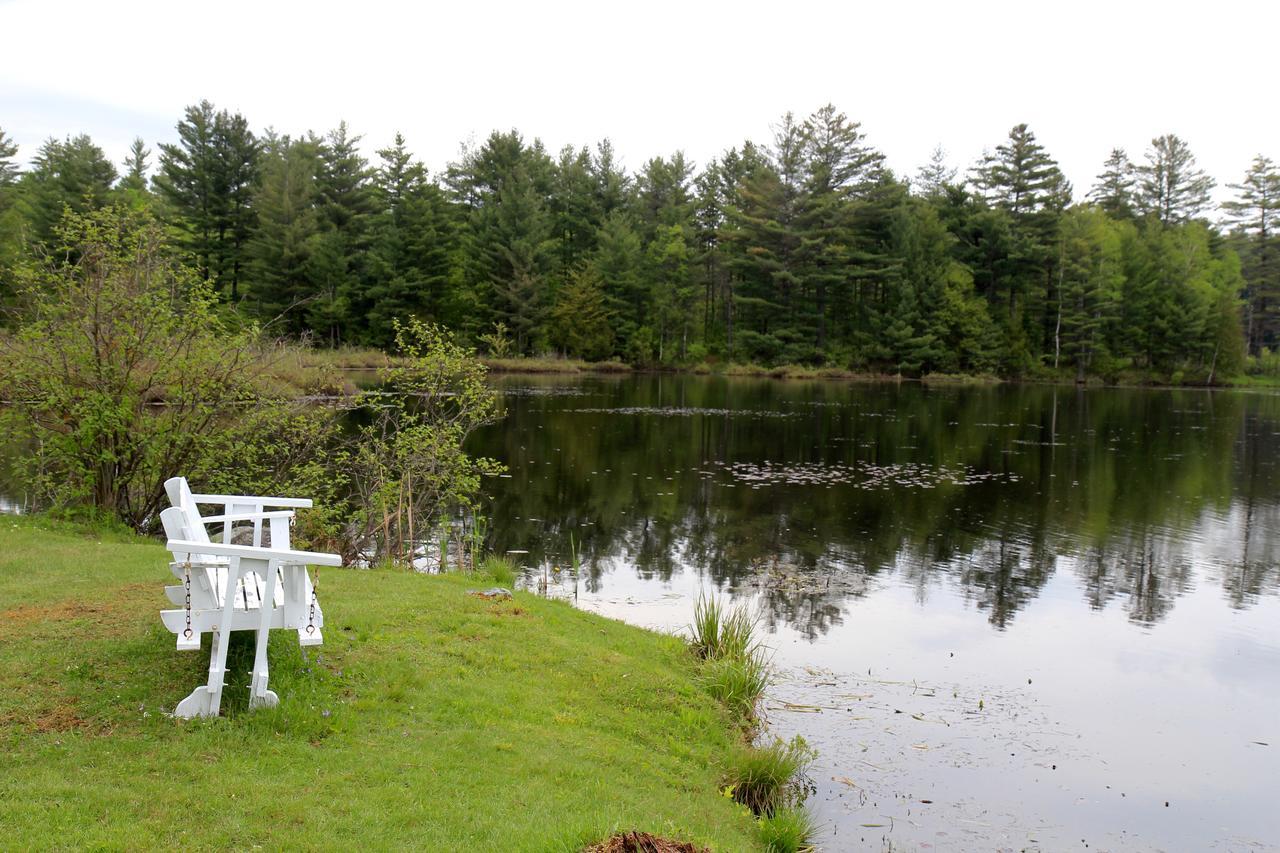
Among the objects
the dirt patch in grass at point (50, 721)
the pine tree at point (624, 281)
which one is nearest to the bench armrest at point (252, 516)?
the dirt patch in grass at point (50, 721)

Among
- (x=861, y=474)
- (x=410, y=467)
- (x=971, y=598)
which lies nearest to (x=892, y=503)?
(x=861, y=474)

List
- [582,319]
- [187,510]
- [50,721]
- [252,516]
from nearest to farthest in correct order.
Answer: [50,721] → [187,510] → [252,516] → [582,319]

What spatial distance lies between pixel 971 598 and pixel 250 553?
11.0 m

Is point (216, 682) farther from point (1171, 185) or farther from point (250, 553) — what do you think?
point (1171, 185)

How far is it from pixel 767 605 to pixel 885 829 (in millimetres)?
5654

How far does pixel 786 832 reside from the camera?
234 inches

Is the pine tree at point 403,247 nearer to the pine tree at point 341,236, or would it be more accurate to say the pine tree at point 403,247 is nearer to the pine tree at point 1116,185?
the pine tree at point 341,236

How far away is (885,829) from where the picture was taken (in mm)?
6758

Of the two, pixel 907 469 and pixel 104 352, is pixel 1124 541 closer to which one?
pixel 907 469

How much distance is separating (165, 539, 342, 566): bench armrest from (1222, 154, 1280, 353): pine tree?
86.6 meters

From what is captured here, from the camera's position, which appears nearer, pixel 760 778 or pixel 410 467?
pixel 760 778

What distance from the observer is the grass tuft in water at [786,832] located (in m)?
5.90

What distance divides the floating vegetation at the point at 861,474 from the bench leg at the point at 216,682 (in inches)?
689

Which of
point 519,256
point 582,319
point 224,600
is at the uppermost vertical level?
point 519,256
